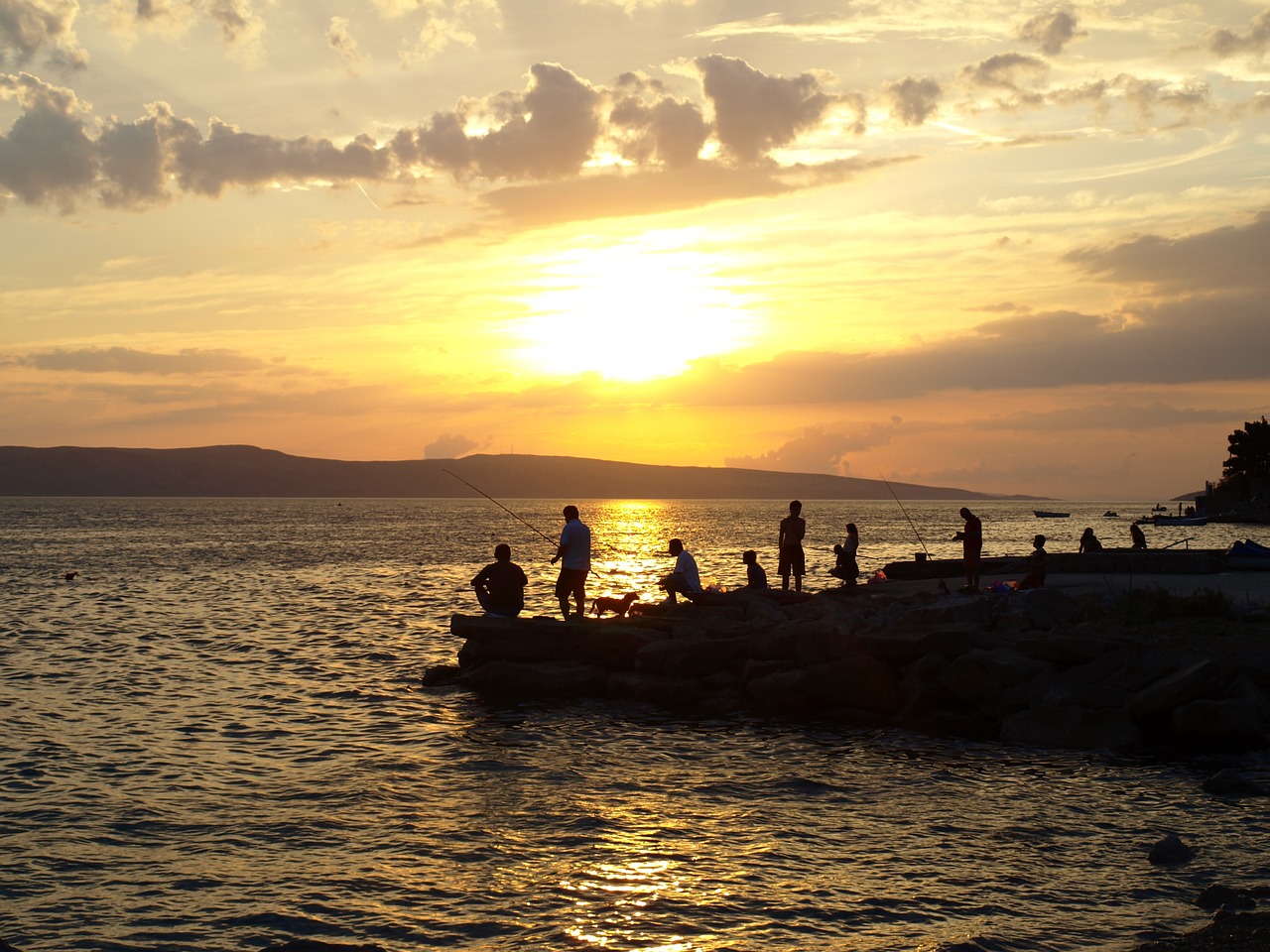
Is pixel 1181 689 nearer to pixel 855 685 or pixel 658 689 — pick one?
pixel 855 685

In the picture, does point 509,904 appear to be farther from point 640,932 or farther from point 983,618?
point 983,618

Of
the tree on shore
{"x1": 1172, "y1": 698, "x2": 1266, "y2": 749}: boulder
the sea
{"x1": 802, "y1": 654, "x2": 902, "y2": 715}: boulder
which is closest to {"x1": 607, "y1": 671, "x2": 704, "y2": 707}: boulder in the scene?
the sea

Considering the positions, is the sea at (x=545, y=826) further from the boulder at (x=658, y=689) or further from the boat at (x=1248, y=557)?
the boat at (x=1248, y=557)

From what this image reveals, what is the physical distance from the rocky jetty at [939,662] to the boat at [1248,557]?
11816mm

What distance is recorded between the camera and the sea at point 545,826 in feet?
29.9

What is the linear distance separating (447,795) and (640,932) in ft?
16.1

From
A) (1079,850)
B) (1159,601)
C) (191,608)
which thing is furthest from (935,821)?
(191,608)

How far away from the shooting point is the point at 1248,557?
103 ft

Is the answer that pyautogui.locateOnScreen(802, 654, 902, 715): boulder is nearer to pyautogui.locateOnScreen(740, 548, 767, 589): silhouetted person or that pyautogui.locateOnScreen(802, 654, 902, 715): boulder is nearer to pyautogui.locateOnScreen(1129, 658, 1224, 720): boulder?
pyautogui.locateOnScreen(1129, 658, 1224, 720): boulder

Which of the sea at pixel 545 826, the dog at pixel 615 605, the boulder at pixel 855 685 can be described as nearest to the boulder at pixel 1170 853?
the sea at pixel 545 826

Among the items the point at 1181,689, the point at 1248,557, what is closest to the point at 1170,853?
the point at 1181,689

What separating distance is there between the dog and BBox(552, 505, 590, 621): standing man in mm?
799

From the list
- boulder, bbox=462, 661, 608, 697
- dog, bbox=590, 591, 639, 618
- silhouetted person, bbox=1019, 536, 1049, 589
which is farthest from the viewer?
silhouetted person, bbox=1019, 536, 1049, 589

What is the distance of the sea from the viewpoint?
9.10m
